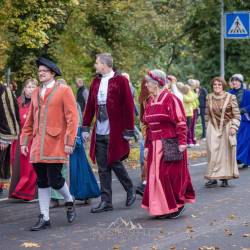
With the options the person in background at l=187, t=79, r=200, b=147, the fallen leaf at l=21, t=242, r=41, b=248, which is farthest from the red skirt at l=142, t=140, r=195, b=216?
the person in background at l=187, t=79, r=200, b=147

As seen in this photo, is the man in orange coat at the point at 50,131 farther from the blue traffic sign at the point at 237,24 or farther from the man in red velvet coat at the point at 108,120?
the blue traffic sign at the point at 237,24

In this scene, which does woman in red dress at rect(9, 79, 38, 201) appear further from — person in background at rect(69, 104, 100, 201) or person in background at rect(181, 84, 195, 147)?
person in background at rect(181, 84, 195, 147)

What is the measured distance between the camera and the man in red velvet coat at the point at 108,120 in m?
11.5

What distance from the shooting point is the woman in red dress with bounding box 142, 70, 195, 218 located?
1091cm

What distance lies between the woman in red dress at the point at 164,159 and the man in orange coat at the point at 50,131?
1185mm

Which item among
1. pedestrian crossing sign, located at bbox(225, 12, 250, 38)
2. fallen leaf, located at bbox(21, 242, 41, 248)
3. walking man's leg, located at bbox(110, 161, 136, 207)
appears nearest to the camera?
fallen leaf, located at bbox(21, 242, 41, 248)

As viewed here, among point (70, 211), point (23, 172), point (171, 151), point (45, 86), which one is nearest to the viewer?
point (45, 86)

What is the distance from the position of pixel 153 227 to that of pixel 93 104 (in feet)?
6.73

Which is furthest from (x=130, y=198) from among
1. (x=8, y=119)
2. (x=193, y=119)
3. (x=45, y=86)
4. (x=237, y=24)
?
(x=193, y=119)

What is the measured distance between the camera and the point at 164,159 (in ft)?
36.0

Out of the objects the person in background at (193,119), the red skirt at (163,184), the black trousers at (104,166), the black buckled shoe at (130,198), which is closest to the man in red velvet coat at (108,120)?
the black trousers at (104,166)

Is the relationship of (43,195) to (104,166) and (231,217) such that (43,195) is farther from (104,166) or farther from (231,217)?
(231,217)

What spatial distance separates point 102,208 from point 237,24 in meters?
11.3

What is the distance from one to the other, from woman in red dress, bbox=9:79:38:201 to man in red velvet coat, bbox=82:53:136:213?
1519 mm
